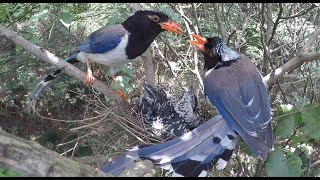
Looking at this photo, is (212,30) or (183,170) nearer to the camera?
(183,170)

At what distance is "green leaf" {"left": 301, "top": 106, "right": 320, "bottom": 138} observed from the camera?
238 cm

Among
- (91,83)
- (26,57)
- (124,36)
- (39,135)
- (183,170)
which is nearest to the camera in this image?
(183,170)

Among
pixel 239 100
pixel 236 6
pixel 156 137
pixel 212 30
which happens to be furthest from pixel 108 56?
pixel 236 6

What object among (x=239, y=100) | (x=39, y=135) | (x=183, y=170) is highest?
(x=239, y=100)

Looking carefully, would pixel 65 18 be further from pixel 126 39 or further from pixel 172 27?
pixel 172 27

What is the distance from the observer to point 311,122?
7.88 feet

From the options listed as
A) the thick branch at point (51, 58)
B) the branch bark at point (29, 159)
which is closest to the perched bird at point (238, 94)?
the thick branch at point (51, 58)

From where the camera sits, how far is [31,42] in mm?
3027

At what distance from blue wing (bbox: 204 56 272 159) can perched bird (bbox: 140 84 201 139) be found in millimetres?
253

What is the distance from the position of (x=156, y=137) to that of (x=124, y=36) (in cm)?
77

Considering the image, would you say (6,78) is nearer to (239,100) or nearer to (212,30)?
(212,30)

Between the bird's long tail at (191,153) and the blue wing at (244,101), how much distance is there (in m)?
0.10

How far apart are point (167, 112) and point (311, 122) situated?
1022mm

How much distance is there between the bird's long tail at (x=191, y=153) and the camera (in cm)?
Answer: 240
